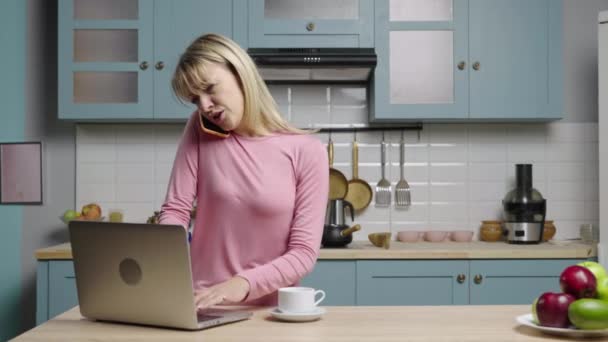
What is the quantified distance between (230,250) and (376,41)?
1.90 metres

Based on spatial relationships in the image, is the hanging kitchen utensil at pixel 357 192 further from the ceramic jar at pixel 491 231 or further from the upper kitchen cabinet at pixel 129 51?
the upper kitchen cabinet at pixel 129 51

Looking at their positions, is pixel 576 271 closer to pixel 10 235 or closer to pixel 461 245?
pixel 461 245

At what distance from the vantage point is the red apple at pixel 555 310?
54.2 inches

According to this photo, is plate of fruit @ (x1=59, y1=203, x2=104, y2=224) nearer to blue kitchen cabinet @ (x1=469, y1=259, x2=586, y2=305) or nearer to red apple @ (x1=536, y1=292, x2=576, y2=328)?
blue kitchen cabinet @ (x1=469, y1=259, x2=586, y2=305)

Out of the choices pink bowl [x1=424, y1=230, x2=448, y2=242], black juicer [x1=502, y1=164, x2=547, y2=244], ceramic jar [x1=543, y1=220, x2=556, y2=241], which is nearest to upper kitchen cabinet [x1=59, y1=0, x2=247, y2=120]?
pink bowl [x1=424, y1=230, x2=448, y2=242]

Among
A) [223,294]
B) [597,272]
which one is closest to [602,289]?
[597,272]

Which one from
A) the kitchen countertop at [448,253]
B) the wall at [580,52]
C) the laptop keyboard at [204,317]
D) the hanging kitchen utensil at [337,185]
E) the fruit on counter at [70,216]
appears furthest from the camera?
the wall at [580,52]

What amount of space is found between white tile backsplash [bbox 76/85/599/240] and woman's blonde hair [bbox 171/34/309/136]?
197cm

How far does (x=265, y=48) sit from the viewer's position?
343cm

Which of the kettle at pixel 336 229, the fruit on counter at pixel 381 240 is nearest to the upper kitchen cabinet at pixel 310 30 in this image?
the kettle at pixel 336 229

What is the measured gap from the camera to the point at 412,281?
10.5 ft

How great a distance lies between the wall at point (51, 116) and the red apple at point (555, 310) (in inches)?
95.5

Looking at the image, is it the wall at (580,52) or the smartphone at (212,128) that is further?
the wall at (580,52)

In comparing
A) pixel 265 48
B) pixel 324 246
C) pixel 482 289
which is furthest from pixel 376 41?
pixel 482 289
